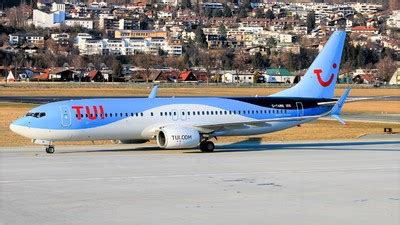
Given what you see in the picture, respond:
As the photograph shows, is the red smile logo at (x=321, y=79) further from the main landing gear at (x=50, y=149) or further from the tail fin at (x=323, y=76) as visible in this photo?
the main landing gear at (x=50, y=149)

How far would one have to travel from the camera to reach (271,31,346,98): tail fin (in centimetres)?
4972

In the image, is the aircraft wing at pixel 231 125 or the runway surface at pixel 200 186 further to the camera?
the aircraft wing at pixel 231 125

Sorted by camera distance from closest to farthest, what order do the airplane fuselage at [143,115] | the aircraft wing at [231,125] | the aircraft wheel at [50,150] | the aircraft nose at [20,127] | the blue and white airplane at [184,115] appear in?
the aircraft nose at [20,127]
the airplane fuselage at [143,115]
the blue and white airplane at [184,115]
the aircraft wheel at [50,150]
the aircraft wing at [231,125]

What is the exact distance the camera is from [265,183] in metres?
31.9

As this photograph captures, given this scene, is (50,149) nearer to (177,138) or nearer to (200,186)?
(177,138)

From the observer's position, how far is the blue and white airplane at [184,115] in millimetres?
42812

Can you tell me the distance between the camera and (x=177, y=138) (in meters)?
43.4

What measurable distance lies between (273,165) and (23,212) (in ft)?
47.9

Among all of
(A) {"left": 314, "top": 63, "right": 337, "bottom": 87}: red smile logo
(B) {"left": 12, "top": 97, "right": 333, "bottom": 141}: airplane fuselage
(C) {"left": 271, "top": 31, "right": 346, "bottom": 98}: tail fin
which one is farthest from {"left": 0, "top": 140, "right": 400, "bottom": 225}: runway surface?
(A) {"left": 314, "top": 63, "right": 337, "bottom": 87}: red smile logo

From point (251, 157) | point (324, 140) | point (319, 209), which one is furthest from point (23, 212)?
point (324, 140)

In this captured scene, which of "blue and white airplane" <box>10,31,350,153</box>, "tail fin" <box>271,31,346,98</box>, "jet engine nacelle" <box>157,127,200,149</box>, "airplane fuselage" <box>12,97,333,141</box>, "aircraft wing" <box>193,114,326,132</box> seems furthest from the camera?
"tail fin" <box>271,31,346,98</box>

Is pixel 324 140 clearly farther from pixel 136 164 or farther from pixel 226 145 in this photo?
pixel 136 164

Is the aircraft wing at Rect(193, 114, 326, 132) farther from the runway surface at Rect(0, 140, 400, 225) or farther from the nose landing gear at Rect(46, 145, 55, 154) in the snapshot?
the nose landing gear at Rect(46, 145, 55, 154)

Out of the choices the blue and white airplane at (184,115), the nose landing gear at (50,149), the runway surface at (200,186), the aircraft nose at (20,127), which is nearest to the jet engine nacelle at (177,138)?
the blue and white airplane at (184,115)
